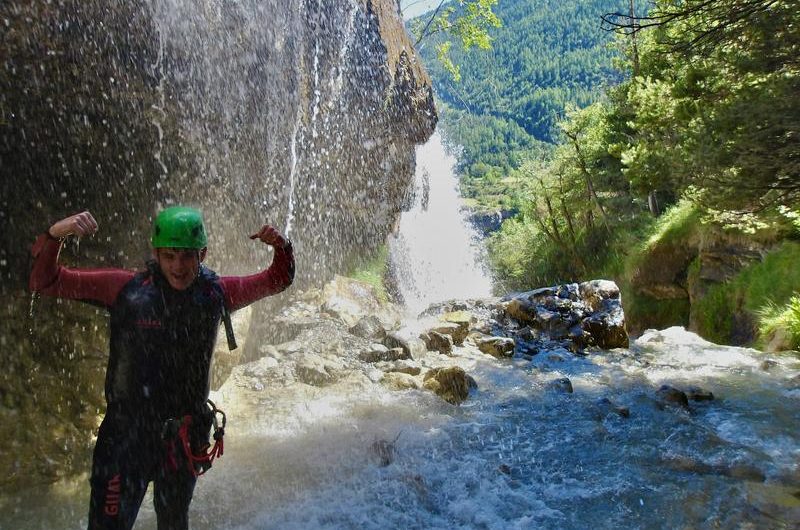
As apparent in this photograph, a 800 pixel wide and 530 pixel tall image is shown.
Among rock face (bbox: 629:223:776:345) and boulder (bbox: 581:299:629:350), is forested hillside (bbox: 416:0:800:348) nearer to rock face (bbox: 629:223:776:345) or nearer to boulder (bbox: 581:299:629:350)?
rock face (bbox: 629:223:776:345)

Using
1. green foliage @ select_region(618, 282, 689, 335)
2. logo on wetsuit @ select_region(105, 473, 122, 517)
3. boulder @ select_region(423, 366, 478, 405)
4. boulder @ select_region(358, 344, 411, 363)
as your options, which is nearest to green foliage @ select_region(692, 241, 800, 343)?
green foliage @ select_region(618, 282, 689, 335)

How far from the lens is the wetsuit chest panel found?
2.89 meters

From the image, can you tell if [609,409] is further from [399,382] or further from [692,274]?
[692,274]

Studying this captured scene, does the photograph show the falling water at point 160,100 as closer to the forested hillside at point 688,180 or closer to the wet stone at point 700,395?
the forested hillside at point 688,180

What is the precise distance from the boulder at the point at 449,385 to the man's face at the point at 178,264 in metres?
4.86

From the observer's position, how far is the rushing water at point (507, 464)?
4.21 metres

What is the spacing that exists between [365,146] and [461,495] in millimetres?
12150

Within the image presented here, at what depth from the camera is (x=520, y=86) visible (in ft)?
457

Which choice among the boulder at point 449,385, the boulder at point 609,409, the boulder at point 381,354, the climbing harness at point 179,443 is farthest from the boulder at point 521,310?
the climbing harness at point 179,443

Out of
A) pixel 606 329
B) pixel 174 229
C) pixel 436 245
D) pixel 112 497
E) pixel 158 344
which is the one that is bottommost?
pixel 436 245

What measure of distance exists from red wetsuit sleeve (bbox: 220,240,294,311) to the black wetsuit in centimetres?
18

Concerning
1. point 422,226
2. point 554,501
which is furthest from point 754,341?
point 422,226

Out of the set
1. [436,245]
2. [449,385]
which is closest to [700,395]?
[449,385]

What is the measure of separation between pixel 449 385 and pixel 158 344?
197 inches
